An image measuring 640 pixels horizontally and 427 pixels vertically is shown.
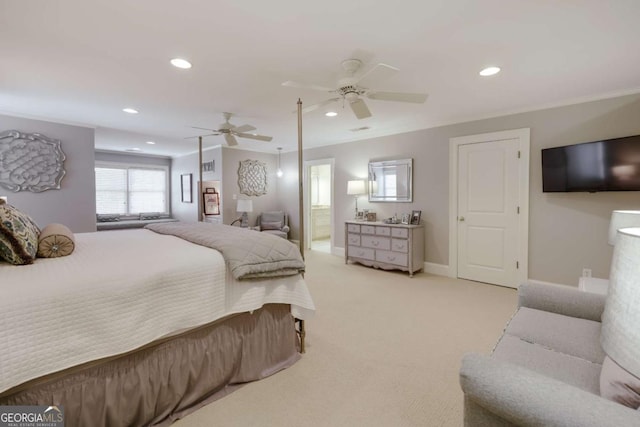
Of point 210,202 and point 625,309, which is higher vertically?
point 210,202

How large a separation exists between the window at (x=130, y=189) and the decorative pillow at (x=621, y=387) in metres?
9.06

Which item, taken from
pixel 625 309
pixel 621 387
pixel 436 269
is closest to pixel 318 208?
pixel 436 269

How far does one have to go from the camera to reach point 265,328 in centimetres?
203

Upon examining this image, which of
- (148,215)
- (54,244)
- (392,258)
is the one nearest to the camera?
(54,244)

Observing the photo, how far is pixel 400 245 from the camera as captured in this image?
454cm

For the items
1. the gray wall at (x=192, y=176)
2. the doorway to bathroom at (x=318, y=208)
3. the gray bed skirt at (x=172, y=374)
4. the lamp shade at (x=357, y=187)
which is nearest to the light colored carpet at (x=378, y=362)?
the gray bed skirt at (x=172, y=374)

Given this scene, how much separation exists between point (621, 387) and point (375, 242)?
3.96 meters

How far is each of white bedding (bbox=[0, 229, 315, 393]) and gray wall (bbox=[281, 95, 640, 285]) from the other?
338 cm

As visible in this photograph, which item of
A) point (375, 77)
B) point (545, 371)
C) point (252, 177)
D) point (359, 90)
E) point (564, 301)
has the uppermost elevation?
point (375, 77)

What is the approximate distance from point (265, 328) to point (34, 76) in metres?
3.22

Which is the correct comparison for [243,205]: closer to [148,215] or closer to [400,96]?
[148,215]

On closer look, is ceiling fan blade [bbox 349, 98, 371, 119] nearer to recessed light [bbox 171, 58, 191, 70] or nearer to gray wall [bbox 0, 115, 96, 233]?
recessed light [bbox 171, 58, 191, 70]

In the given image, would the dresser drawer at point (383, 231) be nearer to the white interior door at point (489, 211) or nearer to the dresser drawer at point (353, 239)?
the dresser drawer at point (353, 239)

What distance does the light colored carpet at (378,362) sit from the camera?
65.4 inches
